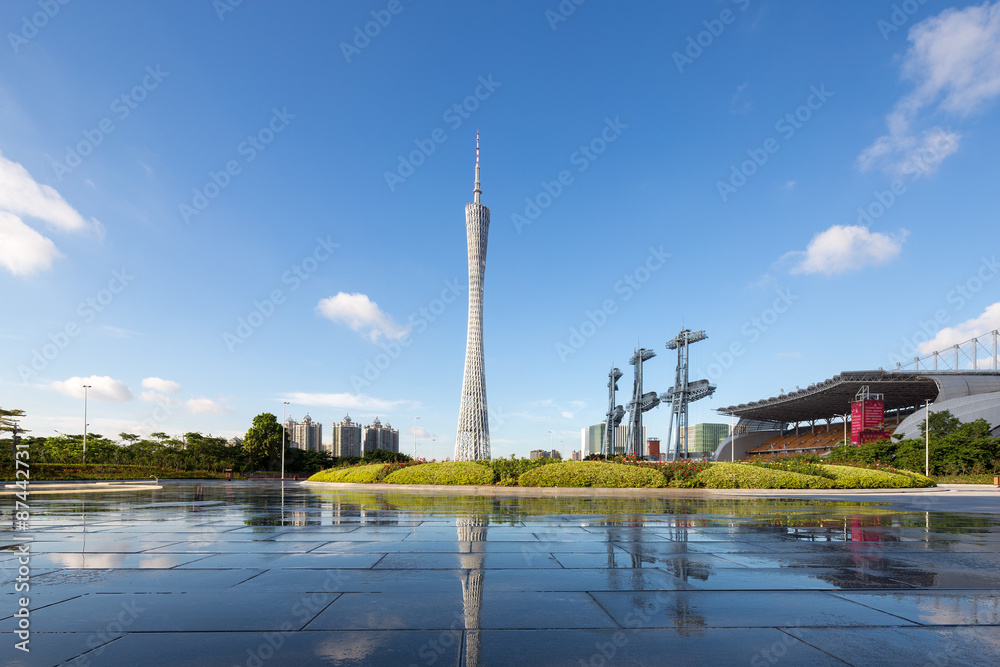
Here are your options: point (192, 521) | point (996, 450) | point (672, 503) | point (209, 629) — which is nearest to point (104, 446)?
point (192, 521)

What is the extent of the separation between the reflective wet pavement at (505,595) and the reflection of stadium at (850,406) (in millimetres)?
67720

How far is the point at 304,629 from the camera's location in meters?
4.81

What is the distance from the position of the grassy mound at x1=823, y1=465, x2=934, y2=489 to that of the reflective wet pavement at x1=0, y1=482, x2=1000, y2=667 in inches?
597

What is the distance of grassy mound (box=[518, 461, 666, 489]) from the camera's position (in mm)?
24844

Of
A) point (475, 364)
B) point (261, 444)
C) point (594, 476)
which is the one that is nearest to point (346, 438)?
point (261, 444)

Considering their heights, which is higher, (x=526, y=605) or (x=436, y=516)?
(x=526, y=605)

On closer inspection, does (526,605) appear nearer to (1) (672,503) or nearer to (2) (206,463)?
(1) (672,503)

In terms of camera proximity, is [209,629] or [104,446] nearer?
[209,629]

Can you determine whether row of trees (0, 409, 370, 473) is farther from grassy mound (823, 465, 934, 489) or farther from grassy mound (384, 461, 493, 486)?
grassy mound (823, 465, 934, 489)

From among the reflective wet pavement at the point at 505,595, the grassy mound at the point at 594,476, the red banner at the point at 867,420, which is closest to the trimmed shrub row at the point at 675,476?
the grassy mound at the point at 594,476

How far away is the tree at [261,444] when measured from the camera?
6900 centimetres

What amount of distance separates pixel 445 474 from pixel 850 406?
8659 cm

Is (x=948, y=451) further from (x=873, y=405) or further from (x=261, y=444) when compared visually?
(x=261, y=444)

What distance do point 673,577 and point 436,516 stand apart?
25.3ft
